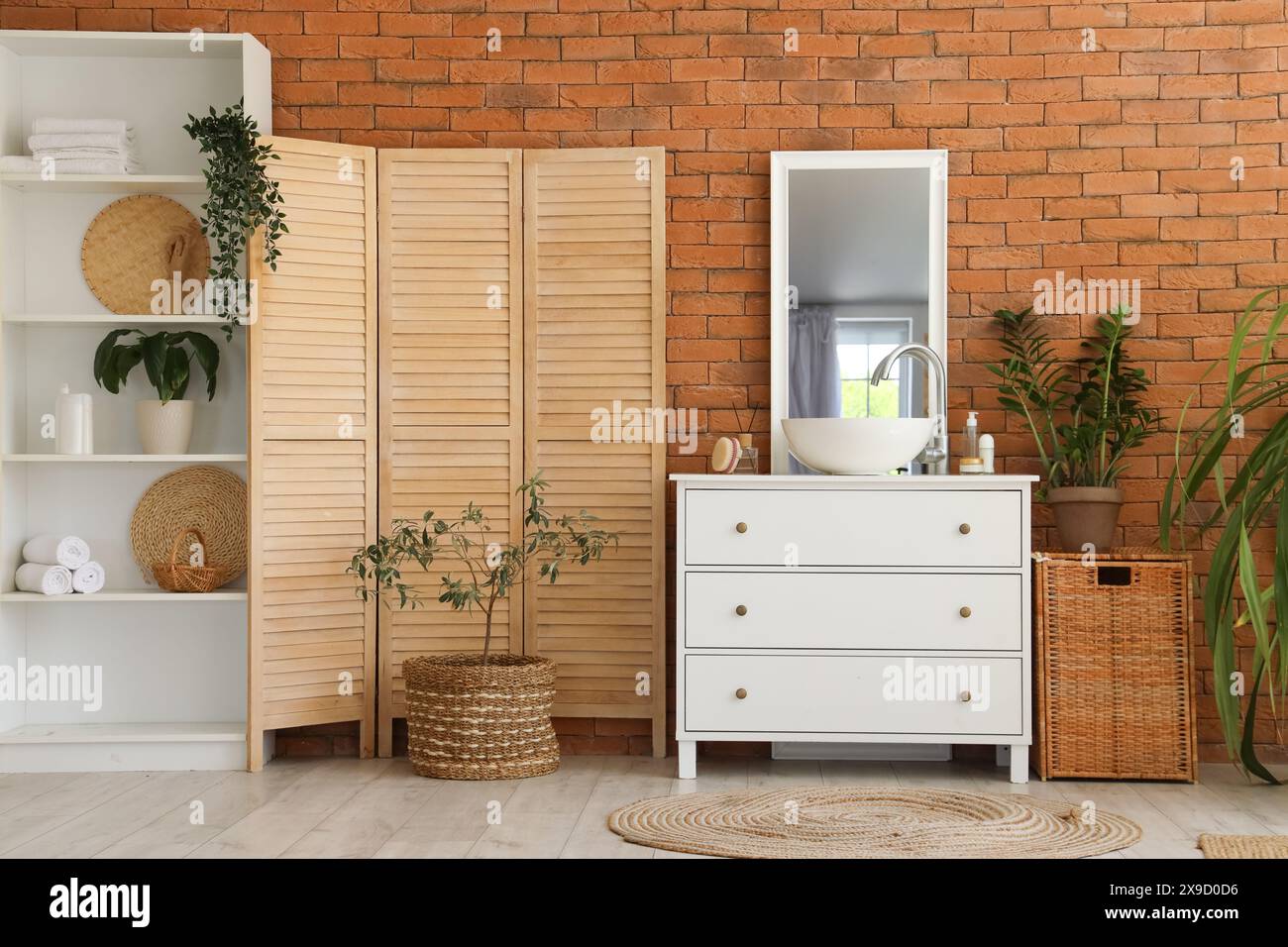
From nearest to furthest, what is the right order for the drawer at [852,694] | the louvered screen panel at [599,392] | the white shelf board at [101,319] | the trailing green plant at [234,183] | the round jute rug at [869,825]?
the round jute rug at [869,825] < the drawer at [852,694] < the trailing green plant at [234,183] < the white shelf board at [101,319] < the louvered screen panel at [599,392]

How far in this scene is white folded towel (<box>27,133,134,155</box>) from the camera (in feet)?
13.1

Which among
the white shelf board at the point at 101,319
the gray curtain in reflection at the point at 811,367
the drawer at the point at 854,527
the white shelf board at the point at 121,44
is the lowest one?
the drawer at the point at 854,527

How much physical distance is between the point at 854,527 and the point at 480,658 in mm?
1263

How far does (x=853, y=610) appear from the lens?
3.74m

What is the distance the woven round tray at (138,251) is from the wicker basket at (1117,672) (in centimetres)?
289

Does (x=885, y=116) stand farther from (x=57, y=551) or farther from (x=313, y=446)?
(x=57, y=551)

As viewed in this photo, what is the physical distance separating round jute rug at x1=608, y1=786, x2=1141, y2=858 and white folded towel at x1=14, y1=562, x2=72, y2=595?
6.34 ft

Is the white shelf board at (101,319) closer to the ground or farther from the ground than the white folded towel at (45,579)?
farther from the ground

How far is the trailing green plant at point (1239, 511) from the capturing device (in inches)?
138

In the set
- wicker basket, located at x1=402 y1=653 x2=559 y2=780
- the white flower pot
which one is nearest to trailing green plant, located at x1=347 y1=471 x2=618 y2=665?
wicker basket, located at x1=402 y1=653 x2=559 y2=780

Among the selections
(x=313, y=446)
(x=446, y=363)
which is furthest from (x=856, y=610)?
(x=313, y=446)

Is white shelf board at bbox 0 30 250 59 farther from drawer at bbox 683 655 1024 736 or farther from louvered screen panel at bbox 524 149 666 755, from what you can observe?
drawer at bbox 683 655 1024 736

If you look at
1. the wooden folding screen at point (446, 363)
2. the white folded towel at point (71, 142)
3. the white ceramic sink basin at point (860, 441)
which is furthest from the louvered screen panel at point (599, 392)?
the white folded towel at point (71, 142)

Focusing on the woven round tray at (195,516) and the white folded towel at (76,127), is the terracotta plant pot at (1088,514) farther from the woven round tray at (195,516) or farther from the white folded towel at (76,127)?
the white folded towel at (76,127)
